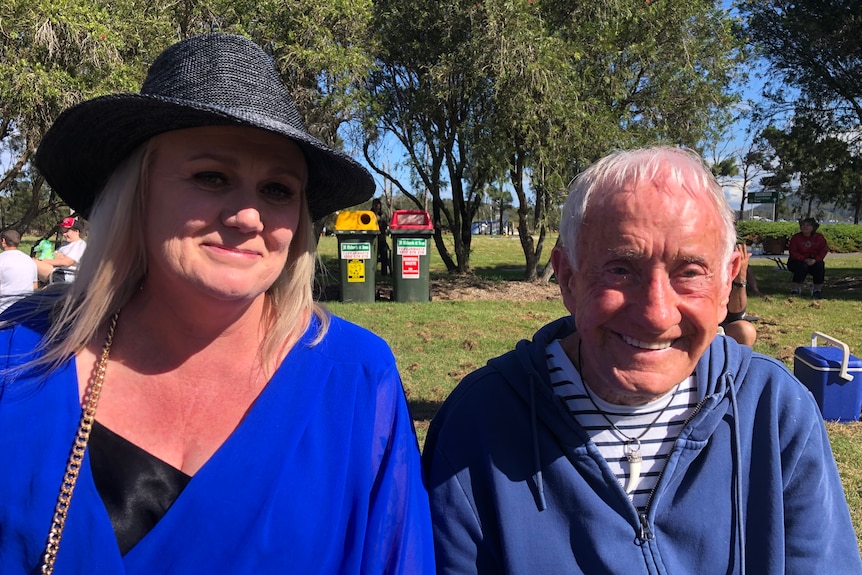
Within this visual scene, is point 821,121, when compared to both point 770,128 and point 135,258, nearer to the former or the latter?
point 770,128

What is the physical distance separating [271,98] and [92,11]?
8788 mm

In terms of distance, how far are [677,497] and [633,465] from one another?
12 centimetres

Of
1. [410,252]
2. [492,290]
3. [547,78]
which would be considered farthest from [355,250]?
[547,78]

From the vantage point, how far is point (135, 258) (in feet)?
5.10

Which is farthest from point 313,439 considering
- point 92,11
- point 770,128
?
point 770,128

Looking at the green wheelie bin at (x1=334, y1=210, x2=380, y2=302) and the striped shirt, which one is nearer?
the striped shirt

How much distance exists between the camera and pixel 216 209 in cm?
138

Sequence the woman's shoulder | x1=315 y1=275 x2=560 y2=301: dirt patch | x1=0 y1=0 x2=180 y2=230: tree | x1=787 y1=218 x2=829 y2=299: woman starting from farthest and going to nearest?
x1=787 y1=218 x2=829 y2=299: woman
x1=315 y1=275 x2=560 y2=301: dirt patch
x1=0 y1=0 x2=180 y2=230: tree
the woman's shoulder

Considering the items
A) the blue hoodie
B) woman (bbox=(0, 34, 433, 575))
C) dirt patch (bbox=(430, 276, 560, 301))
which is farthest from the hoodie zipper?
dirt patch (bbox=(430, 276, 560, 301))

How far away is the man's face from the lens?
1.42 meters

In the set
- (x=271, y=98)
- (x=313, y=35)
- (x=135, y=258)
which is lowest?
(x=135, y=258)

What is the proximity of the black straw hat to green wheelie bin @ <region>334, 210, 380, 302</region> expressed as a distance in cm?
917

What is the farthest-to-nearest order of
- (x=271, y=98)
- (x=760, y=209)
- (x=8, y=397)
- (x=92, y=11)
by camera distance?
(x=760, y=209)
(x=92, y=11)
(x=271, y=98)
(x=8, y=397)

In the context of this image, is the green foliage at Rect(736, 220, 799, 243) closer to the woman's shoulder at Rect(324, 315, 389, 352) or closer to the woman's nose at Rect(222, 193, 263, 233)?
the woman's shoulder at Rect(324, 315, 389, 352)
